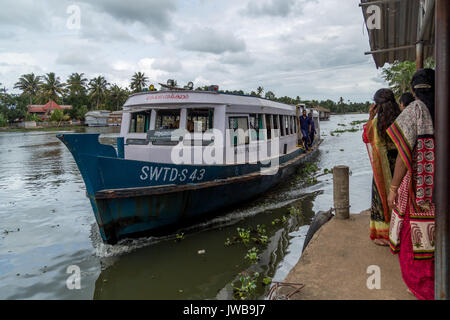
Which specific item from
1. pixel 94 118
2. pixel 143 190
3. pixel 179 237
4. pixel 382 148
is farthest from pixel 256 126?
pixel 94 118

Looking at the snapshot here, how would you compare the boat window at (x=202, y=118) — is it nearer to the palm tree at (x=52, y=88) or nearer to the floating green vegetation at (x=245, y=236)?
the floating green vegetation at (x=245, y=236)

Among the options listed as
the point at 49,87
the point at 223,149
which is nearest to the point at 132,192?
the point at 223,149

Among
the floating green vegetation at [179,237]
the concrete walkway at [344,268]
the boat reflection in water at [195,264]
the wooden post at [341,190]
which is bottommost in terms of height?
the boat reflection in water at [195,264]

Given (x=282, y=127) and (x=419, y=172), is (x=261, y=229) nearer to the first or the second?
(x=419, y=172)

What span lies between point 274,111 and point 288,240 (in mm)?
4801

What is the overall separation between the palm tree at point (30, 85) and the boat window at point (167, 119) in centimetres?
6580

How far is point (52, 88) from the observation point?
60.1 metres

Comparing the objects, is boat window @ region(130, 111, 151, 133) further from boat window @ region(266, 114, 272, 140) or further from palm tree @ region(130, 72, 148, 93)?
palm tree @ region(130, 72, 148, 93)

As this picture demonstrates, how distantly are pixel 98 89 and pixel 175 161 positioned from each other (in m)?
60.8

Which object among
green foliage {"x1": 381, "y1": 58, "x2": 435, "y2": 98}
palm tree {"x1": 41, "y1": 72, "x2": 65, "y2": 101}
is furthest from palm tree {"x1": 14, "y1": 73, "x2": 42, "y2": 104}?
green foliage {"x1": 381, "y1": 58, "x2": 435, "y2": 98}

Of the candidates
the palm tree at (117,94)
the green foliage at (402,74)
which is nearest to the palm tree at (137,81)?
the palm tree at (117,94)

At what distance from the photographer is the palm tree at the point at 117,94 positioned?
63062mm

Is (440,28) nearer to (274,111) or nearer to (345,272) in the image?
(345,272)

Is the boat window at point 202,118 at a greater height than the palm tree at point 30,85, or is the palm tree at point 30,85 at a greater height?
the palm tree at point 30,85
